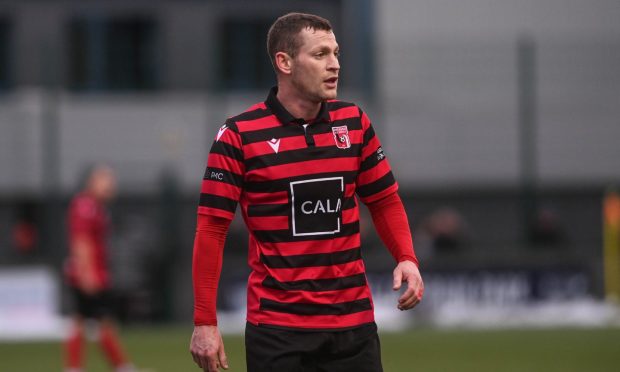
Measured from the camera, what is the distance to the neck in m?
5.47

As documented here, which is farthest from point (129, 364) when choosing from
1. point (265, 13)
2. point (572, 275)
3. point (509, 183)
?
point (265, 13)

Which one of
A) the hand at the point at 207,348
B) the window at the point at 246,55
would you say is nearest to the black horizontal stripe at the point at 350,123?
the hand at the point at 207,348

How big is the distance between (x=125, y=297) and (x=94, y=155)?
14.6ft

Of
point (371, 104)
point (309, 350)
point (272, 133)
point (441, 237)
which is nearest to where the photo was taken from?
point (309, 350)

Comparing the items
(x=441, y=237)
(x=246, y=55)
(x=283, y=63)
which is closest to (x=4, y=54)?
(x=246, y=55)

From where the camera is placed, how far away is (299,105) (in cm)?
547

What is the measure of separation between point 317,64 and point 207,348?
1208 mm

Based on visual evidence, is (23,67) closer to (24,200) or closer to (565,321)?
(24,200)

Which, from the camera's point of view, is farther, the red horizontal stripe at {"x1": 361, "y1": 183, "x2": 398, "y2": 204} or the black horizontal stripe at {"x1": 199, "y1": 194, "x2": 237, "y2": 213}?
the red horizontal stripe at {"x1": 361, "y1": 183, "x2": 398, "y2": 204}

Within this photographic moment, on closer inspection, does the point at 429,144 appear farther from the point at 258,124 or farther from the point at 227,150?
the point at 227,150

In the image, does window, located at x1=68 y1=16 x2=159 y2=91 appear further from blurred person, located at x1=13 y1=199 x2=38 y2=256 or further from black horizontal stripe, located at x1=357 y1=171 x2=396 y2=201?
black horizontal stripe, located at x1=357 y1=171 x2=396 y2=201

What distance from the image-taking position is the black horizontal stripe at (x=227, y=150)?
5301mm

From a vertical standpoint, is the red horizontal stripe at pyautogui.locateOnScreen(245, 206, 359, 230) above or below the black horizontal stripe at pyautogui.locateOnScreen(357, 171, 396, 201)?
below

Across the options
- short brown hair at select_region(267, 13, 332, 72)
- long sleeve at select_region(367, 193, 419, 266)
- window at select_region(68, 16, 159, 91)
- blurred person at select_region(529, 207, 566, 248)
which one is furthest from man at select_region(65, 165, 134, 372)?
window at select_region(68, 16, 159, 91)
